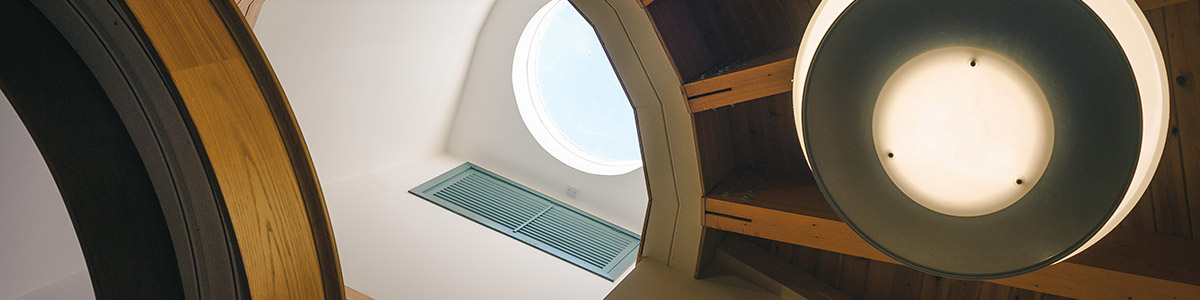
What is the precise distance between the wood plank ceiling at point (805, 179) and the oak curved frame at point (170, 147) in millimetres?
1011

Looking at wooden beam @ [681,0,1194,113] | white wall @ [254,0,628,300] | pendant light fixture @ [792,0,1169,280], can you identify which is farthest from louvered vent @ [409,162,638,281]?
pendant light fixture @ [792,0,1169,280]

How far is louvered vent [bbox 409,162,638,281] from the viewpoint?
385cm

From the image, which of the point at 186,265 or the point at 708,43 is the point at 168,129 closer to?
the point at 186,265

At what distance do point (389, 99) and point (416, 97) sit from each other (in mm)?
268

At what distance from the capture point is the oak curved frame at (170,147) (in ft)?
3.82

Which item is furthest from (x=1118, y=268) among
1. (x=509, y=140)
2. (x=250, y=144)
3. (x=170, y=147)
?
(x=509, y=140)

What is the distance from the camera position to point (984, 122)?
0.59 m

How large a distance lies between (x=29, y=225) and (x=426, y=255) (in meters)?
1.70

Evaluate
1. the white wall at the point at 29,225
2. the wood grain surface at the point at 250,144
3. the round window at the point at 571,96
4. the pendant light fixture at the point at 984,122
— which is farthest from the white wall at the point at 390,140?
the pendant light fixture at the point at 984,122

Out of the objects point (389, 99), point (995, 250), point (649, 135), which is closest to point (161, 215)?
point (649, 135)

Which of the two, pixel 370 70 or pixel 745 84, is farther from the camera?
pixel 370 70

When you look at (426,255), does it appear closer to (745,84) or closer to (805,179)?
(805,179)

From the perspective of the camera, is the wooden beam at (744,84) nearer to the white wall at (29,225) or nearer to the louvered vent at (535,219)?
the louvered vent at (535,219)

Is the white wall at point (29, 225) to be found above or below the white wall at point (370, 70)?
below
